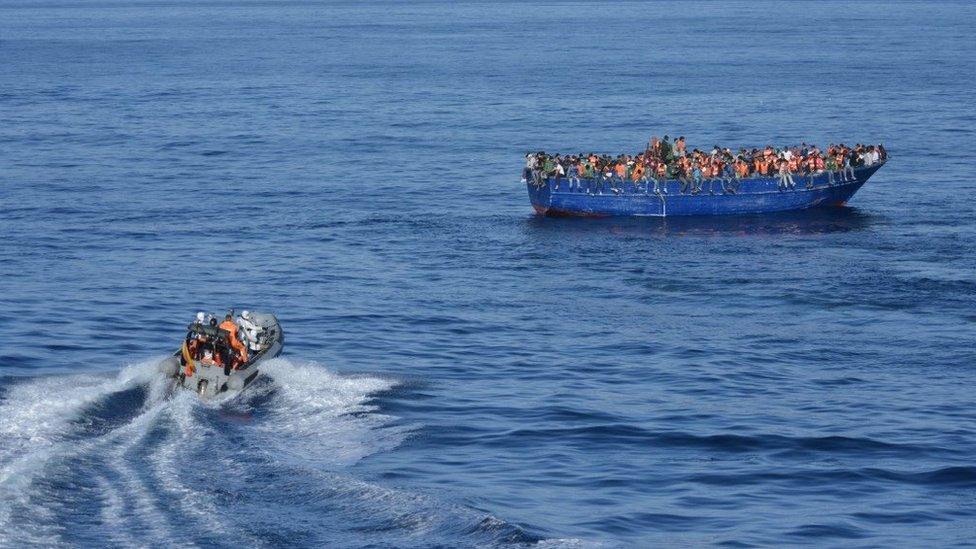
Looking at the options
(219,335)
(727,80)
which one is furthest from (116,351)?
(727,80)

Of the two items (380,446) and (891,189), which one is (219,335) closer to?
(380,446)

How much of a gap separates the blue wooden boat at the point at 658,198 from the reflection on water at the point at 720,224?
0.34 meters

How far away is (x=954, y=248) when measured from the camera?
70.6 meters

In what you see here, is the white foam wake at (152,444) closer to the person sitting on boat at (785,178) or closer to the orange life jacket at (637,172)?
the orange life jacket at (637,172)

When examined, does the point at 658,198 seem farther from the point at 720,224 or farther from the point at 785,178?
the point at 785,178

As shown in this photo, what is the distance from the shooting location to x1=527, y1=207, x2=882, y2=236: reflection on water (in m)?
76.5

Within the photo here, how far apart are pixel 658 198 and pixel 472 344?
2640 centimetres

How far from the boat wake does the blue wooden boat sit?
34735mm

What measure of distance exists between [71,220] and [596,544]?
2047 inches

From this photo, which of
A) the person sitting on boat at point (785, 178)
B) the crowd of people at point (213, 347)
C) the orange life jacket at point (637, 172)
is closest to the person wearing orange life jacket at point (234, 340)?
the crowd of people at point (213, 347)

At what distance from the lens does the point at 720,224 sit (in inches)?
3066

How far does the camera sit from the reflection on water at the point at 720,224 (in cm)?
7650

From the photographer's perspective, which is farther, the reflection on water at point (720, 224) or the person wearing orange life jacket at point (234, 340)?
the reflection on water at point (720, 224)

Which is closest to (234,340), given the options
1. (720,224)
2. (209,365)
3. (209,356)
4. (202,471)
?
(209,356)
